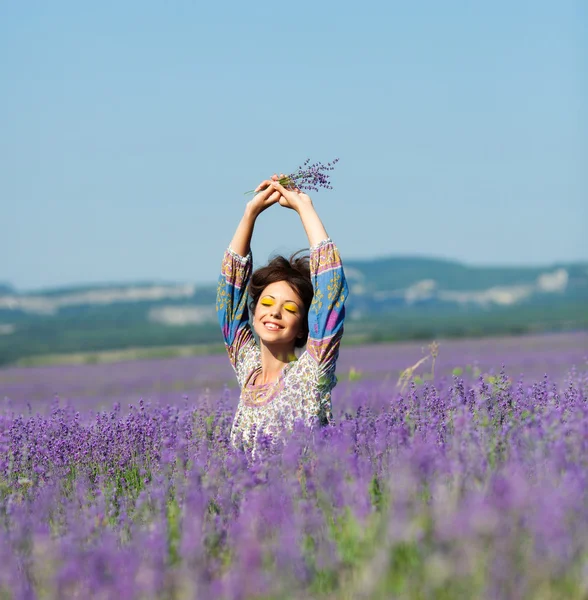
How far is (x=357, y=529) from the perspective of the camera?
2.27m

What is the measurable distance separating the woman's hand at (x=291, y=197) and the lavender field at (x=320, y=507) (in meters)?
0.92

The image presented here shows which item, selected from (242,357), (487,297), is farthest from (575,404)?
(487,297)

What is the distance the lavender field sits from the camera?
2025mm

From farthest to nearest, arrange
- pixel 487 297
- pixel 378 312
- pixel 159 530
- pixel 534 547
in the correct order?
pixel 487 297, pixel 378 312, pixel 159 530, pixel 534 547

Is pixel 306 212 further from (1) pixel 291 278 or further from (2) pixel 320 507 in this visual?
(2) pixel 320 507

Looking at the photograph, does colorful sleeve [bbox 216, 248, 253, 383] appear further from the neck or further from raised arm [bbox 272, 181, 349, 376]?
raised arm [bbox 272, 181, 349, 376]

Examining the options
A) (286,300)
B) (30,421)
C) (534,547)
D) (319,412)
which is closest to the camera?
(534,547)

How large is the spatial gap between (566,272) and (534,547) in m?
124

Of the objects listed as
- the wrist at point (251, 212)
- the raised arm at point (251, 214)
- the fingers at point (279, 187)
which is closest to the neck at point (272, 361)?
the raised arm at point (251, 214)

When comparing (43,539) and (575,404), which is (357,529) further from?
(575,404)

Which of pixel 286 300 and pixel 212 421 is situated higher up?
pixel 286 300

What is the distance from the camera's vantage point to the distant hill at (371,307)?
62562 millimetres

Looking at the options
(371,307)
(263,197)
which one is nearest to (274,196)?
(263,197)

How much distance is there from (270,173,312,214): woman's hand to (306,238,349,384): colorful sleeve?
0.21 m
